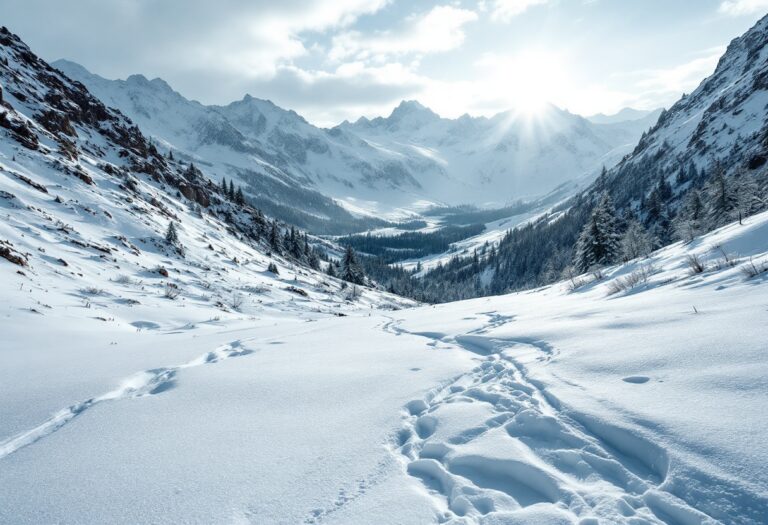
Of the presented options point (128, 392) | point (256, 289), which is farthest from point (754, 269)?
point (256, 289)

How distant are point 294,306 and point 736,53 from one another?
722 ft

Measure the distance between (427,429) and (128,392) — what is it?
15.3 feet

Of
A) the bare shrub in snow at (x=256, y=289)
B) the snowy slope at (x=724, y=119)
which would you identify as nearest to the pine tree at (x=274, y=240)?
the bare shrub in snow at (x=256, y=289)

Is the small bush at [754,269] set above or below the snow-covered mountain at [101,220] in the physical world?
below

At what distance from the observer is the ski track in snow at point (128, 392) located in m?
4.07

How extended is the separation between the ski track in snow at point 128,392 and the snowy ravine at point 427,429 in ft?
0.13

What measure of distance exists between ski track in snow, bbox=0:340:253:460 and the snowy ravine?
0.04 meters

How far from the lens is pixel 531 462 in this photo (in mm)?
3318

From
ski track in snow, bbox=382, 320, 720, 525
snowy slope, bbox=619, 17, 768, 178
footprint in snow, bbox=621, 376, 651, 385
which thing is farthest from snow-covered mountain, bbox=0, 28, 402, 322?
snowy slope, bbox=619, 17, 768, 178

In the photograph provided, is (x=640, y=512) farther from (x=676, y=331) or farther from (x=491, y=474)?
(x=676, y=331)

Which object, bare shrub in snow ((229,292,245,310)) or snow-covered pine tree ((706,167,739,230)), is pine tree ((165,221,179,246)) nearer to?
bare shrub in snow ((229,292,245,310))

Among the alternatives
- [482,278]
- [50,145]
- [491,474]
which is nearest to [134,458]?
[491,474]

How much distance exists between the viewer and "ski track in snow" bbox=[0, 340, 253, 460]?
4.07 metres

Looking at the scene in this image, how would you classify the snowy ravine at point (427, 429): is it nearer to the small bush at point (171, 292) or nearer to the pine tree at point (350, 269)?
the small bush at point (171, 292)
